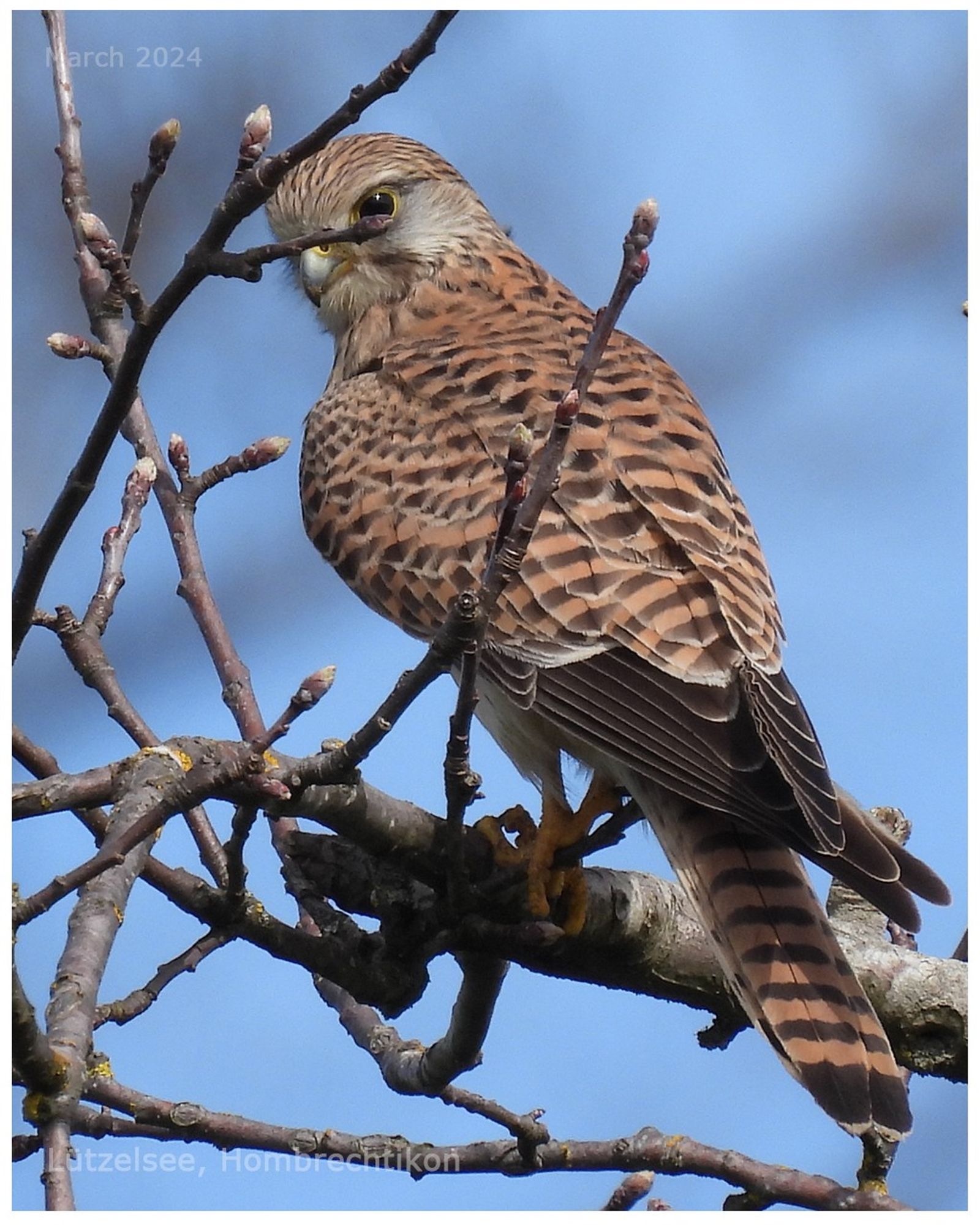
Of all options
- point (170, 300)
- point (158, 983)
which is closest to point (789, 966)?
point (158, 983)

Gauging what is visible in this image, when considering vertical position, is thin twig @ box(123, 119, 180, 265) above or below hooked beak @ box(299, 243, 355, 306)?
below

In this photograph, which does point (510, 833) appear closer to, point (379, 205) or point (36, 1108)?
point (36, 1108)

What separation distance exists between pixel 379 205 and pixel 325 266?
0.37 m

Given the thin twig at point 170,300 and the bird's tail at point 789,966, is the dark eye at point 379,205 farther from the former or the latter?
the thin twig at point 170,300

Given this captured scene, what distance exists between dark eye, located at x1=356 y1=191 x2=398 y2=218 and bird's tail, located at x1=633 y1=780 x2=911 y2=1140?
2.43 meters

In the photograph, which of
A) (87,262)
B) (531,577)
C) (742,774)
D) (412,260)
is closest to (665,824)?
(742,774)

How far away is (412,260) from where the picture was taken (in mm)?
5113

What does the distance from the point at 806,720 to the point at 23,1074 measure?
6.08ft

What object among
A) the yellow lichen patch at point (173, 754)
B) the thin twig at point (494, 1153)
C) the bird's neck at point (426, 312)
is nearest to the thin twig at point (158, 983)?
the thin twig at point (494, 1153)

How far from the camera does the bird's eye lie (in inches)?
201

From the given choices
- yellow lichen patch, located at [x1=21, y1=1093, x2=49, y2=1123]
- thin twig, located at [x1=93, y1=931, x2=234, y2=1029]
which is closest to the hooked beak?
thin twig, located at [x1=93, y1=931, x2=234, y2=1029]

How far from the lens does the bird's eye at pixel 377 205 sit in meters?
5.10

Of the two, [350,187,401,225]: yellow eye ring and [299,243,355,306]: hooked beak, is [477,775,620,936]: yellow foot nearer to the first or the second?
[299,243,355,306]: hooked beak

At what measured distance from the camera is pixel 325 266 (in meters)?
4.94
